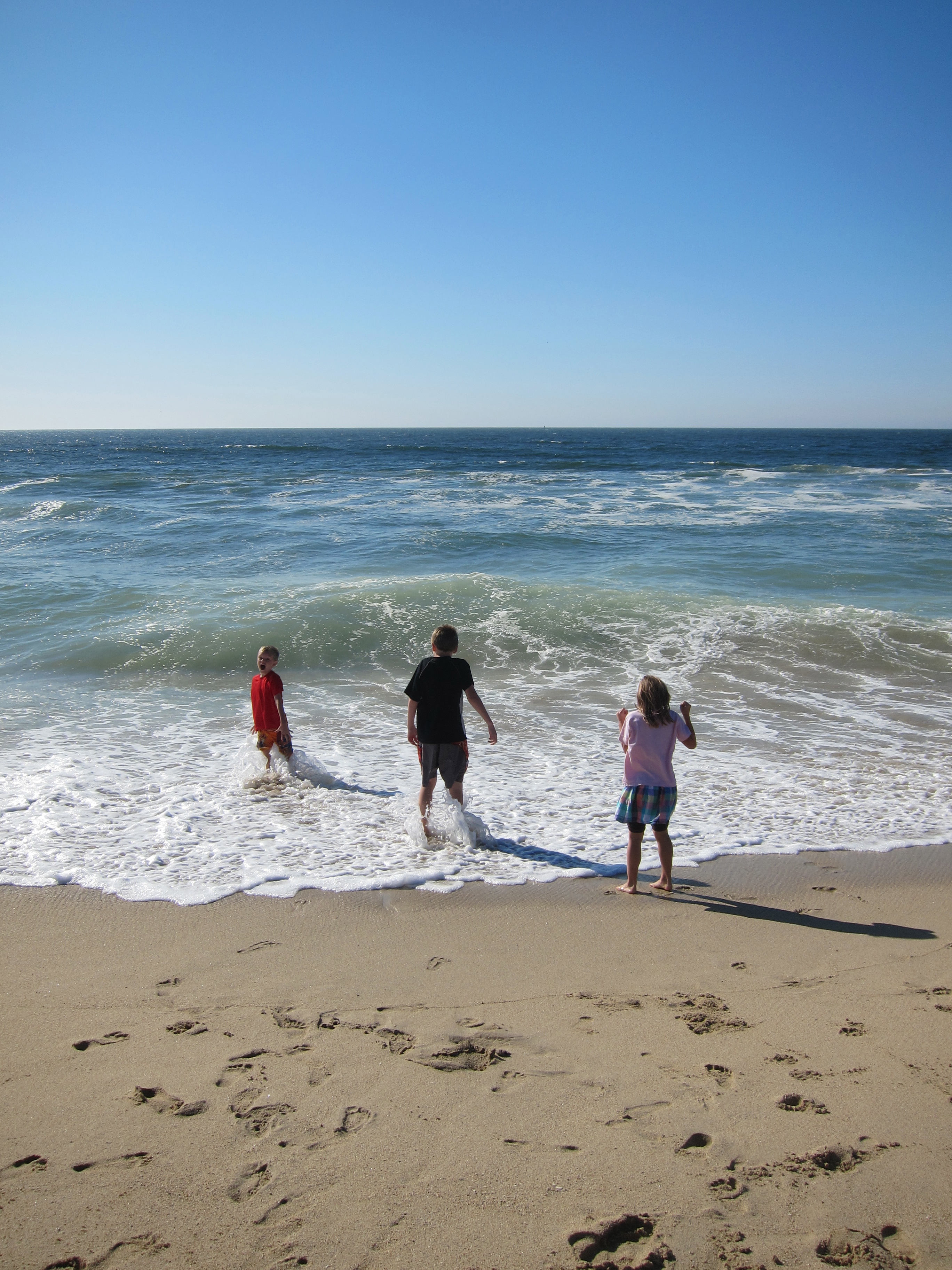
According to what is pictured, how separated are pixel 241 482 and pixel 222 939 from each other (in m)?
36.3

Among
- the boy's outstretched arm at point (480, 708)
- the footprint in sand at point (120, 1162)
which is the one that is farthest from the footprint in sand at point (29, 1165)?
the boy's outstretched arm at point (480, 708)

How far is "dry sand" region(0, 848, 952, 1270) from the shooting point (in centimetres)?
241

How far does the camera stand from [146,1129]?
2.82m

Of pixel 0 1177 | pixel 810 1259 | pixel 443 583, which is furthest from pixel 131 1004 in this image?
pixel 443 583

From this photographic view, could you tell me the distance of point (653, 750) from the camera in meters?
4.90

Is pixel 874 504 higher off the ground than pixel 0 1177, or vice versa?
pixel 874 504

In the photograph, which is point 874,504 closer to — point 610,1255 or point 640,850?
point 640,850

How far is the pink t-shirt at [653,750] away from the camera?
16.1 feet

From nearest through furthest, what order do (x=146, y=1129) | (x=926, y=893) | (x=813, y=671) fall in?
(x=146, y=1129) → (x=926, y=893) → (x=813, y=671)

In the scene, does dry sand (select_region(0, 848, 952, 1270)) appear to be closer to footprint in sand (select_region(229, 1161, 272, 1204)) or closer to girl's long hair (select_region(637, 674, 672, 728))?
footprint in sand (select_region(229, 1161, 272, 1204))

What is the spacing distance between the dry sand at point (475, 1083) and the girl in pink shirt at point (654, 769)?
1.45ft

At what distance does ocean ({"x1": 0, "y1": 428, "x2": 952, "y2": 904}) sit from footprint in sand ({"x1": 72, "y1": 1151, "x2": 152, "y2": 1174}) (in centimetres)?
212

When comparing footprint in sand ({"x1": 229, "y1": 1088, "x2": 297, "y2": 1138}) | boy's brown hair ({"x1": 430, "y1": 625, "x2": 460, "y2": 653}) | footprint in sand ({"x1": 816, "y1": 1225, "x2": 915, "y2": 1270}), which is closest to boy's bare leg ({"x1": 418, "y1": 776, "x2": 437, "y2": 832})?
boy's brown hair ({"x1": 430, "y1": 625, "x2": 460, "y2": 653})

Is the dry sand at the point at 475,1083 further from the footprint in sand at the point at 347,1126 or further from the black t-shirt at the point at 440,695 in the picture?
the black t-shirt at the point at 440,695
